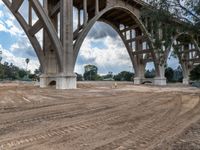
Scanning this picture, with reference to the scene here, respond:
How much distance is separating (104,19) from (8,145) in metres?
49.6

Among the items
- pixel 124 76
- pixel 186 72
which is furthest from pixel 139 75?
pixel 124 76

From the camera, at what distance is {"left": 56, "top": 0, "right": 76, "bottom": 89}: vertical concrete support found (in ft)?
97.0

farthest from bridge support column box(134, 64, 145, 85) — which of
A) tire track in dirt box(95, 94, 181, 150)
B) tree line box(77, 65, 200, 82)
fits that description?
tire track in dirt box(95, 94, 181, 150)

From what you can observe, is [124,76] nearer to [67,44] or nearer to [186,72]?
[186,72]

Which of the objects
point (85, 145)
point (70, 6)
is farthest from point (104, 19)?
point (85, 145)

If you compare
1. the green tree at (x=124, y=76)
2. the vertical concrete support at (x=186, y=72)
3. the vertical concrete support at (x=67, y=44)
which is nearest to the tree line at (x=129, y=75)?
the green tree at (x=124, y=76)

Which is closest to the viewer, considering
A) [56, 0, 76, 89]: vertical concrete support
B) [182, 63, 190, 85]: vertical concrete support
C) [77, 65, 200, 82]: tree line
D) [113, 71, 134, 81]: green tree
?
[56, 0, 76, 89]: vertical concrete support

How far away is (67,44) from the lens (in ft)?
100

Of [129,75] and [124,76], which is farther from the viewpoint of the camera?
[124,76]

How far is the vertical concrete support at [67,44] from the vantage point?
97.0ft

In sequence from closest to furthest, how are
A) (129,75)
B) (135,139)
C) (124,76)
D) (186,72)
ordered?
(135,139) → (186,72) → (129,75) → (124,76)

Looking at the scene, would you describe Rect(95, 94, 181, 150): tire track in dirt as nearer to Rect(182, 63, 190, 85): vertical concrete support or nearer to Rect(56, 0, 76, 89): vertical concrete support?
Rect(56, 0, 76, 89): vertical concrete support

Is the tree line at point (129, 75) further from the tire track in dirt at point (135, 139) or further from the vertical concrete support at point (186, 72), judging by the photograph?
the tire track in dirt at point (135, 139)

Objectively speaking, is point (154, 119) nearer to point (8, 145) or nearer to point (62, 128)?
point (62, 128)
